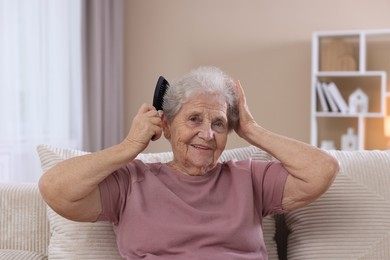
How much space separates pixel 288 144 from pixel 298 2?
3.14m

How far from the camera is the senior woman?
1477 mm

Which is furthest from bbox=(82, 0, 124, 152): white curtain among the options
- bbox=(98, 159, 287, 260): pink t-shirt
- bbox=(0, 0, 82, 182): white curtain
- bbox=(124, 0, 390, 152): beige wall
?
bbox=(98, 159, 287, 260): pink t-shirt

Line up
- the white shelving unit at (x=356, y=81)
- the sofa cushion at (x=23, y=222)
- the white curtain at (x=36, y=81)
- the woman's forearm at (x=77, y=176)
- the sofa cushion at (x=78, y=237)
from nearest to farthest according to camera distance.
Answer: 1. the woman's forearm at (x=77, y=176)
2. the sofa cushion at (x=78, y=237)
3. the sofa cushion at (x=23, y=222)
4. the white curtain at (x=36, y=81)
5. the white shelving unit at (x=356, y=81)

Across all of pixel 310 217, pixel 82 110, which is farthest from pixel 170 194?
pixel 82 110

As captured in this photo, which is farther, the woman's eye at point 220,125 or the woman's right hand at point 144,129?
the woman's eye at point 220,125

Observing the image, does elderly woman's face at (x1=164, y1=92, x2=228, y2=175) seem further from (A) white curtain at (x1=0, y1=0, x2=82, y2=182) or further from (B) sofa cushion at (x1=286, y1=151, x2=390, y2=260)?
(A) white curtain at (x1=0, y1=0, x2=82, y2=182)

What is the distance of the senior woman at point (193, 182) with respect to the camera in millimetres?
1477

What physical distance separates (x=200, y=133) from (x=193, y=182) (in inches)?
5.3

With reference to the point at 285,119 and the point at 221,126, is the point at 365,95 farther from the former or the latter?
the point at 221,126

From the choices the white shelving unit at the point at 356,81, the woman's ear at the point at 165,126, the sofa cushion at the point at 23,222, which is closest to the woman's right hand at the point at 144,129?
the woman's ear at the point at 165,126

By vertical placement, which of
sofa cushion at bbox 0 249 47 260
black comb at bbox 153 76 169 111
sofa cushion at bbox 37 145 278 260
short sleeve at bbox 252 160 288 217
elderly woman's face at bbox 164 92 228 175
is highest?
black comb at bbox 153 76 169 111

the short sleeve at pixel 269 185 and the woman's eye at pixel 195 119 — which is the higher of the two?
the woman's eye at pixel 195 119

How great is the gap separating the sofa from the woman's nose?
187 mm

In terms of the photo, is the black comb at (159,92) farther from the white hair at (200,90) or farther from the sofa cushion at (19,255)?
the sofa cushion at (19,255)
